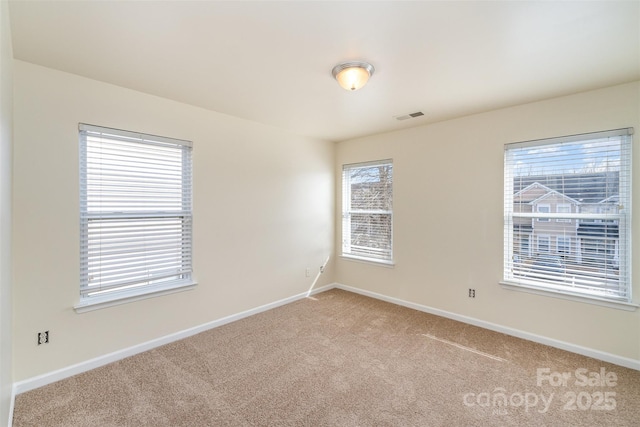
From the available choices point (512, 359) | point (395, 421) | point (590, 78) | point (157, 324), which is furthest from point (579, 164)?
point (157, 324)

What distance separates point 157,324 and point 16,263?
1.24 metres

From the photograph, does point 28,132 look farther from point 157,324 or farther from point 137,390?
point 137,390

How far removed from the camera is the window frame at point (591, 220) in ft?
8.36

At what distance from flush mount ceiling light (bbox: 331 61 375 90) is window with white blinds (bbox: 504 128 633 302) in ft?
6.54

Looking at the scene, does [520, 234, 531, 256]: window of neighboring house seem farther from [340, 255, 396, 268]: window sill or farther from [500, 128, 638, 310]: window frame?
[340, 255, 396, 268]: window sill

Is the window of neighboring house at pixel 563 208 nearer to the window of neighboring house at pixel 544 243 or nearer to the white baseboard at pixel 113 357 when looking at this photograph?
the window of neighboring house at pixel 544 243

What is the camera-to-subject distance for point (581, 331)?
108 inches

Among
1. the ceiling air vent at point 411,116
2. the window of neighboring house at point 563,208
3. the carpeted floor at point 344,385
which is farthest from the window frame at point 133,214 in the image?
the window of neighboring house at point 563,208

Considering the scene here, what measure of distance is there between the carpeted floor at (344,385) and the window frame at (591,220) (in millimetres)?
582

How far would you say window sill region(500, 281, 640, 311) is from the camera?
2536 mm

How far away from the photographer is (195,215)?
314 centimetres

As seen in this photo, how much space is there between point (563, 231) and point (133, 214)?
13.8ft

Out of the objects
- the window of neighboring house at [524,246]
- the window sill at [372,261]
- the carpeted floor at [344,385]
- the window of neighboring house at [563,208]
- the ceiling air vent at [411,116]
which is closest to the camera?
the carpeted floor at [344,385]

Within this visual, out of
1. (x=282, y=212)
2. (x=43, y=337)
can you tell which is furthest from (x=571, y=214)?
(x=43, y=337)
